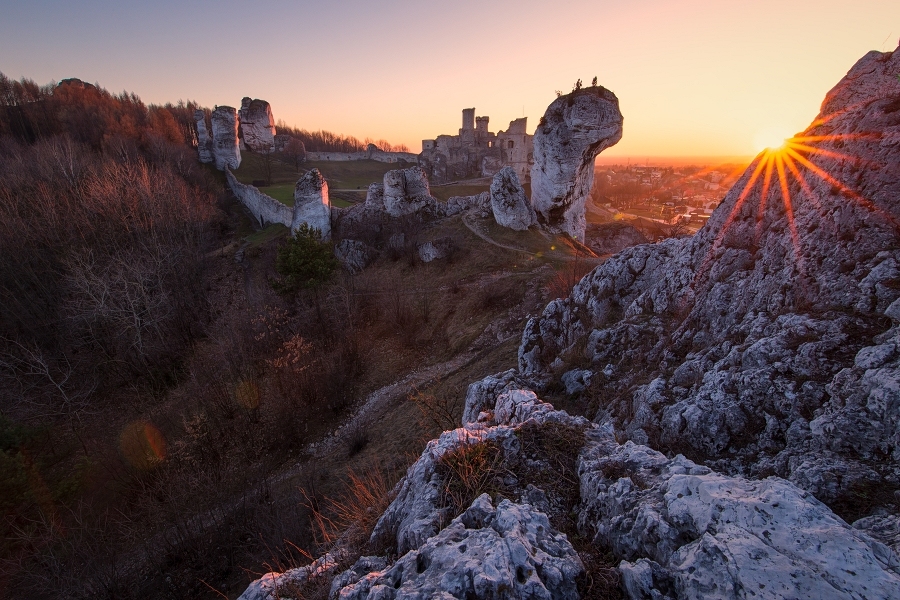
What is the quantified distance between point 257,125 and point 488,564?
64.7 m

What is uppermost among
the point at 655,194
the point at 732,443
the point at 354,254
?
the point at 655,194

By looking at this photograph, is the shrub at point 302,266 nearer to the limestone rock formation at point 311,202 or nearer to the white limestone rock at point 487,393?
the limestone rock formation at point 311,202

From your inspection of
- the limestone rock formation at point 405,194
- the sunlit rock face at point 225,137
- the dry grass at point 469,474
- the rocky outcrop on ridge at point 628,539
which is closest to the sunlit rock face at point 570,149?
the limestone rock formation at point 405,194

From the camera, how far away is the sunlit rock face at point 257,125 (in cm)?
5381

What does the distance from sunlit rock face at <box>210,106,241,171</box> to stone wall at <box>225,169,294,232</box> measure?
7.99m

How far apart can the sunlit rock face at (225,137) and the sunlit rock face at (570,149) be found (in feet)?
137

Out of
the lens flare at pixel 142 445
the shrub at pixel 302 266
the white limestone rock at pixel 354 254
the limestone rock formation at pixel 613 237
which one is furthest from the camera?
the limestone rock formation at pixel 613 237

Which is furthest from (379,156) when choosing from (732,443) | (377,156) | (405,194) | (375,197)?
(732,443)

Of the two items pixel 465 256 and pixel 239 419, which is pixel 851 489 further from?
pixel 465 256

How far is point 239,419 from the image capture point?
43.5 feet

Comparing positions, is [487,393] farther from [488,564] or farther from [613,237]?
[613,237]

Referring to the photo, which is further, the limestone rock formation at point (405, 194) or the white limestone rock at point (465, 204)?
the limestone rock formation at point (405, 194)

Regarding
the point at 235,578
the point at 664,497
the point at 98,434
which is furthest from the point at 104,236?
the point at 664,497

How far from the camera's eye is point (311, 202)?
2827 cm
